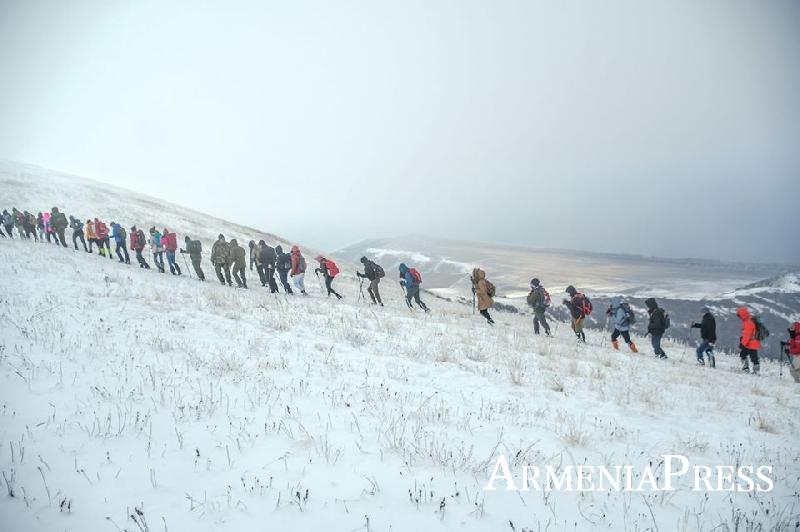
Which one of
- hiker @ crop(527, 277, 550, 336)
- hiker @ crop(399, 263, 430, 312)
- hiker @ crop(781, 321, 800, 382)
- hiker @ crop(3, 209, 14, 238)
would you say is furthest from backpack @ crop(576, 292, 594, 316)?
hiker @ crop(3, 209, 14, 238)

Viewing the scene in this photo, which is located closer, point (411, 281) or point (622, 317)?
point (622, 317)

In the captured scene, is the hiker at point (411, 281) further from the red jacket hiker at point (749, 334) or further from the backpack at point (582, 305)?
the red jacket hiker at point (749, 334)

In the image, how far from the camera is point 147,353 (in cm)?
694

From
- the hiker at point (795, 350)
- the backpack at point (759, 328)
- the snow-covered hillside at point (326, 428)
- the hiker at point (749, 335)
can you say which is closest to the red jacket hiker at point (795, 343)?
the hiker at point (795, 350)

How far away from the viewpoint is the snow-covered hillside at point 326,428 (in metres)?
3.43

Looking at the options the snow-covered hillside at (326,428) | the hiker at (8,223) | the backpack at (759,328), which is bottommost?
the snow-covered hillside at (326,428)

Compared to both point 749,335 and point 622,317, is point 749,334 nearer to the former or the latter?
point 749,335

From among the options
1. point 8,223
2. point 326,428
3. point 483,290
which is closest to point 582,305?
point 483,290

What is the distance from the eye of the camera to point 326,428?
15.6ft

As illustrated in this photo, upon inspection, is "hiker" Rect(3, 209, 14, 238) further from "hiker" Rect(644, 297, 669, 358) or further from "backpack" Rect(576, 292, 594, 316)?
"hiker" Rect(644, 297, 669, 358)

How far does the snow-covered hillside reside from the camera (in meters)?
3.43

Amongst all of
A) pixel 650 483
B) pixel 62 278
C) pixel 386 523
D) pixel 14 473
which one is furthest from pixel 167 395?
pixel 62 278

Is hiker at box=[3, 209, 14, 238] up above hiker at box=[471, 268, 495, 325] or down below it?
below

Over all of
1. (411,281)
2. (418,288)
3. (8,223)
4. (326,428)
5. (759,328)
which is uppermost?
(759,328)
